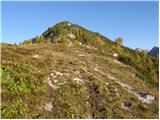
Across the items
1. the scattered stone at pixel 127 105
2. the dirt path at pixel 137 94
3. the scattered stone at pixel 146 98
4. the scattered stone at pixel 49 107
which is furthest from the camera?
the dirt path at pixel 137 94

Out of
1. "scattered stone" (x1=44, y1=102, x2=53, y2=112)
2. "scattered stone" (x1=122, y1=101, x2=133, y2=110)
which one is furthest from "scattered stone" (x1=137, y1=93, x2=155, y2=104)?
"scattered stone" (x1=44, y1=102, x2=53, y2=112)

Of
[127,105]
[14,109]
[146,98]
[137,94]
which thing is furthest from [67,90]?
[146,98]

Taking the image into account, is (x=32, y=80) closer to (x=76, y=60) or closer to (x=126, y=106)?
(x=126, y=106)

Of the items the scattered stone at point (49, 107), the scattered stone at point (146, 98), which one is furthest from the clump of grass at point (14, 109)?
the scattered stone at point (146, 98)

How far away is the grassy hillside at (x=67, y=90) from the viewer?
18.4 m

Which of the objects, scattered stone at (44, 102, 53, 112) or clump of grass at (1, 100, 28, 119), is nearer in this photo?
clump of grass at (1, 100, 28, 119)

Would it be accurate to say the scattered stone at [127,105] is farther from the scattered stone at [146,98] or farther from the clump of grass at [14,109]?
the clump of grass at [14,109]

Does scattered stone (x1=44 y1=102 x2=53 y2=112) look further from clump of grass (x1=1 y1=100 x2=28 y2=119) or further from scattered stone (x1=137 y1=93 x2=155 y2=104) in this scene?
scattered stone (x1=137 y1=93 x2=155 y2=104)

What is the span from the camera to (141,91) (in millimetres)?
24609

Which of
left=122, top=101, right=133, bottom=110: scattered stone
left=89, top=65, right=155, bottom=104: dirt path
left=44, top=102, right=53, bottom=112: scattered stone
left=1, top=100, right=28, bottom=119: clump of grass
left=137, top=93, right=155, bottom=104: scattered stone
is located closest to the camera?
left=1, top=100, right=28, bottom=119: clump of grass

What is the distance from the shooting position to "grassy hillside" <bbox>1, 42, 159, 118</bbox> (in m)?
18.4

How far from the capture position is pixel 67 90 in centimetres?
2128

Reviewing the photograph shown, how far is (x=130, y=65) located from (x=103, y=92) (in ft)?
43.7

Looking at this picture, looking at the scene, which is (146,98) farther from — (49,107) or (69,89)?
(49,107)
